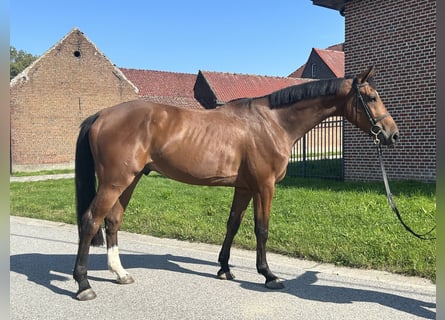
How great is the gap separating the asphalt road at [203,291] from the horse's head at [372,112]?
1588 mm

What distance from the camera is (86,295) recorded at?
414cm

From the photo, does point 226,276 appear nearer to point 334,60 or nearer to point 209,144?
point 209,144

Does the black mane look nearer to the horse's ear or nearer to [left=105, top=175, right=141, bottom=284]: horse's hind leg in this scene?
the horse's ear

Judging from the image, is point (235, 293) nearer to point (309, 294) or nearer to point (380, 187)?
point (309, 294)

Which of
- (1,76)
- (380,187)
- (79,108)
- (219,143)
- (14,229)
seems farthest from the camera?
→ (79,108)

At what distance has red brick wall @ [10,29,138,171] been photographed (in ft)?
71.8

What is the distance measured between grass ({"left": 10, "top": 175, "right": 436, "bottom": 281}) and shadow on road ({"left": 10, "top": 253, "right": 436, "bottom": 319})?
810 millimetres

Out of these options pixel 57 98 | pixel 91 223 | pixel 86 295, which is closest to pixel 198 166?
pixel 91 223

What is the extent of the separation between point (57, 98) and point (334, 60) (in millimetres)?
26925

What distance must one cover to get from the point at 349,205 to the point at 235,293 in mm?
4072

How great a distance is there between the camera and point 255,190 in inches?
178

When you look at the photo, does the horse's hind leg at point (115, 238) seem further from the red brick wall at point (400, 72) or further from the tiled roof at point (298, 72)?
the tiled roof at point (298, 72)

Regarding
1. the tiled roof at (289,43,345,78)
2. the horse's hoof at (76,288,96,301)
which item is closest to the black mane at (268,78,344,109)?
the horse's hoof at (76,288,96,301)

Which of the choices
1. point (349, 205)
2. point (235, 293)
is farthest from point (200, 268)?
point (349, 205)
